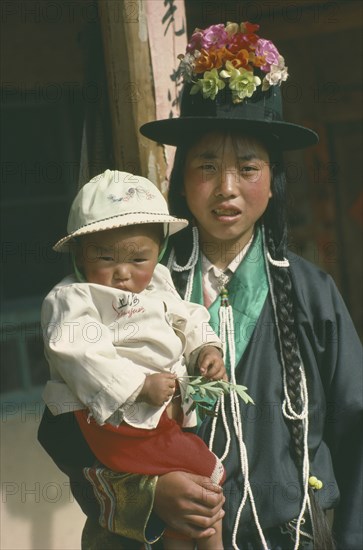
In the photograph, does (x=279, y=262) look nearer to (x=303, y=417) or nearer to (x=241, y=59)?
(x=303, y=417)

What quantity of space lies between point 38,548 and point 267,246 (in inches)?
A: 84.8

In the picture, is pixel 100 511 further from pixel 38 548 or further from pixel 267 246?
pixel 38 548

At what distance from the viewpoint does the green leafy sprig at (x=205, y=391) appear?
8.56 feet

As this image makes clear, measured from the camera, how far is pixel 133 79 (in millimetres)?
3393

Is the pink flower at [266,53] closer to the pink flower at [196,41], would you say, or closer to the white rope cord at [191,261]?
the pink flower at [196,41]

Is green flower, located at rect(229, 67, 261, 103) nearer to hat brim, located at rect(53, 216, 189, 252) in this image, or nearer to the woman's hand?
hat brim, located at rect(53, 216, 189, 252)

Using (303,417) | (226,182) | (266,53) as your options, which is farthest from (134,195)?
(303,417)

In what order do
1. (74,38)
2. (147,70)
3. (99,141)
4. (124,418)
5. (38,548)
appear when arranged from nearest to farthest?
(124,418)
(147,70)
(99,141)
(38,548)
(74,38)

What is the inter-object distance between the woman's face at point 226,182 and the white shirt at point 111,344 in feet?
1.06

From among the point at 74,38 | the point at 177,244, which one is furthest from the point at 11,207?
the point at 177,244

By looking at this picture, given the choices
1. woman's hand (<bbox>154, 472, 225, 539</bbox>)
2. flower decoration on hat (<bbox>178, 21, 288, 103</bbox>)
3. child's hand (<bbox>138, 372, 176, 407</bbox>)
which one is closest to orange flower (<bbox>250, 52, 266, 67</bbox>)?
flower decoration on hat (<bbox>178, 21, 288, 103</bbox>)

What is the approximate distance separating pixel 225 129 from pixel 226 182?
0.19 meters

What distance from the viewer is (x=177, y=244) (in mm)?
3025

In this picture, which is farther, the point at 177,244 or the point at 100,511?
the point at 177,244
